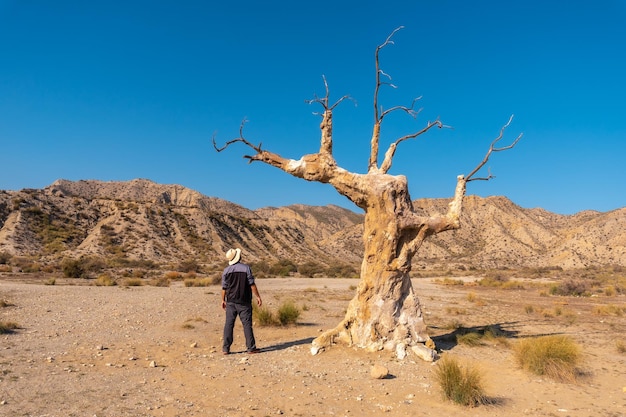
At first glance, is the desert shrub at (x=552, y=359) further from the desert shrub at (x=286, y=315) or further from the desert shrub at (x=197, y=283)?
the desert shrub at (x=197, y=283)

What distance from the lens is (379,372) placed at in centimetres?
713

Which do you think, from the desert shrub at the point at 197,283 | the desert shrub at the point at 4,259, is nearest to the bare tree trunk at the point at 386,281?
the desert shrub at the point at 197,283

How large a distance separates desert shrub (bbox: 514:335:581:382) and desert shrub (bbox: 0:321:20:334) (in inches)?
411

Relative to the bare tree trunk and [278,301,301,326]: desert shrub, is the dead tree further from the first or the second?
[278,301,301,326]: desert shrub

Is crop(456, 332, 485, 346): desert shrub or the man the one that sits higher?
the man

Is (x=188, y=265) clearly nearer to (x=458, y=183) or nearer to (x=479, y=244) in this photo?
(x=458, y=183)

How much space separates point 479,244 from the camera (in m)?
78.0

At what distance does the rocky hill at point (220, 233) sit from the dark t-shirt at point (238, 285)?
106 ft

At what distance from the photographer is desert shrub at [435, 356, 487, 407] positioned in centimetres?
613

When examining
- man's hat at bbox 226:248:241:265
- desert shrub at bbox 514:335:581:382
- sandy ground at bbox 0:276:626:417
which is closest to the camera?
sandy ground at bbox 0:276:626:417

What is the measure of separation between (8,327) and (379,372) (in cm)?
809

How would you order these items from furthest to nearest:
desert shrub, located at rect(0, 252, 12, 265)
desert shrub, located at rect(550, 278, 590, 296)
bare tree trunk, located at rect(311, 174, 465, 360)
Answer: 1. desert shrub, located at rect(0, 252, 12, 265)
2. desert shrub, located at rect(550, 278, 590, 296)
3. bare tree trunk, located at rect(311, 174, 465, 360)

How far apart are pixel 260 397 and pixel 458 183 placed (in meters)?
6.26

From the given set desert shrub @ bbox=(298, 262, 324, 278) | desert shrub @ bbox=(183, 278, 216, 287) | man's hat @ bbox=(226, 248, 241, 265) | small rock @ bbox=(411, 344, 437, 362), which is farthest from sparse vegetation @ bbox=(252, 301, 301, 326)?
desert shrub @ bbox=(298, 262, 324, 278)
